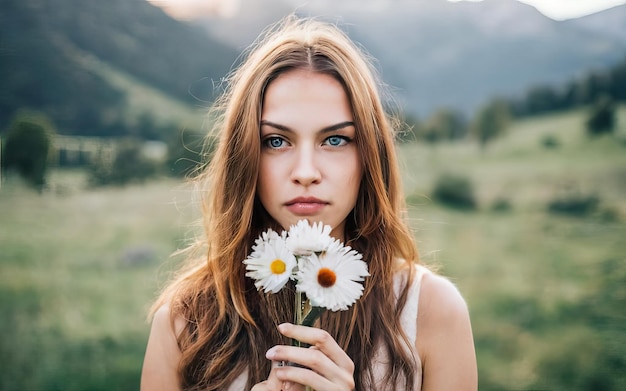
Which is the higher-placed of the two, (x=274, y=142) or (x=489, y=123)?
(x=489, y=123)

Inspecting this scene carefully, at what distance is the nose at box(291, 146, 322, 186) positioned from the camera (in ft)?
4.21

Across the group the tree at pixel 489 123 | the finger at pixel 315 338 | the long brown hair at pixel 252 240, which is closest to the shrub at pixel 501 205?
the tree at pixel 489 123

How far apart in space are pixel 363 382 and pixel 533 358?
271 centimetres

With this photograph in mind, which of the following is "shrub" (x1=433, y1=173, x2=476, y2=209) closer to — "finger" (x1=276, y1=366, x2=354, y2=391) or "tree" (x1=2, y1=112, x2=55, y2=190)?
"tree" (x1=2, y1=112, x2=55, y2=190)

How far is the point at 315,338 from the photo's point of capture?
1038 mm

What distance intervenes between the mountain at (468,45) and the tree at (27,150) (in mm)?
1363

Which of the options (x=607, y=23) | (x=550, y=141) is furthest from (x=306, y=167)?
(x=607, y=23)

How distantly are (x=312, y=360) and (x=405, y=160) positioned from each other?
2.73 meters

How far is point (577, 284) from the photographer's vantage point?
12.6 feet

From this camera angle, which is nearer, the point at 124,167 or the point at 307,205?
the point at 307,205

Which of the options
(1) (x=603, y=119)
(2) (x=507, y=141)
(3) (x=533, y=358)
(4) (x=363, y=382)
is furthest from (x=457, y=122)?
(4) (x=363, y=382)

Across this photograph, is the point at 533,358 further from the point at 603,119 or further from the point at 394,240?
the point at 394,240

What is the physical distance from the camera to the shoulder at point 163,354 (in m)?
1.44

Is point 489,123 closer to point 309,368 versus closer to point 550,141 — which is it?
point 550,141
